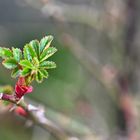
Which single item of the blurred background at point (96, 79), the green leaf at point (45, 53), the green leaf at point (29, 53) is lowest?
the green leaf at point (29, 53)

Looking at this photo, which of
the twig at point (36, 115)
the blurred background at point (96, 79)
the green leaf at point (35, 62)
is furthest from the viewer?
the blurred background at point (96, 79)

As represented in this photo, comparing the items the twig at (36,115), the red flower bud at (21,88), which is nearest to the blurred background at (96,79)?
the twig at (36,115)

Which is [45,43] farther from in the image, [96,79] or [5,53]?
[96,79]

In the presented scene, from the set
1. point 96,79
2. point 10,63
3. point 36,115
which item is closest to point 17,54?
point 10,63

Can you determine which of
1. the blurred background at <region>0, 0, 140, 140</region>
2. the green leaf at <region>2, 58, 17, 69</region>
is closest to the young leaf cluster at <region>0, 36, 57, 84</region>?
the green leaf at <region>2, 58, 17, 69</region>

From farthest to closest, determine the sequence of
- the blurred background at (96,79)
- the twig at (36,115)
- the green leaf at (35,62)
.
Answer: the blurred background at (96,79)
the twig at (36,115)
the green leaf at (35,62)

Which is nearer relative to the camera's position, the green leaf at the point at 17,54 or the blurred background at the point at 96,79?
the green leaf at the point at 17,54

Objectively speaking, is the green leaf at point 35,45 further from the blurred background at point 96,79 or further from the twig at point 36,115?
the blurred background at point 96,79

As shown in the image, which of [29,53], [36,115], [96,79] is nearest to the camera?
[29,53]
